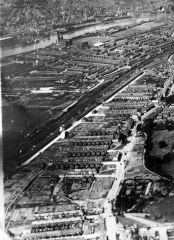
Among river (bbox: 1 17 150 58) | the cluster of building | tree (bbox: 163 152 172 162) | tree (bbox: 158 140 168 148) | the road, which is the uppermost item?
the cluster of building

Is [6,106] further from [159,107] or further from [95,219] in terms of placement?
[95,219]

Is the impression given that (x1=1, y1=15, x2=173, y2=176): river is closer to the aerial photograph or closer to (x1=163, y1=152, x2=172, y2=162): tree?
the aerial photograph

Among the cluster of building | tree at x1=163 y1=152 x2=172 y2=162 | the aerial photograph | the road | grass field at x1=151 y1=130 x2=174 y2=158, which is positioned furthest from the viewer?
the cluster of building

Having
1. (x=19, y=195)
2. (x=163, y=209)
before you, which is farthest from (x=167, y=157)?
(x=19, y=195)

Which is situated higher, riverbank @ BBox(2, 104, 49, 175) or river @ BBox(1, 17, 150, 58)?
river @ BBox(1, 17, 150, 58)

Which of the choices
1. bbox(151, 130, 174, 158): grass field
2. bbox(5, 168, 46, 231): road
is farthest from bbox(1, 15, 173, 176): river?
bbox(151, 130, 174, 158): grass field

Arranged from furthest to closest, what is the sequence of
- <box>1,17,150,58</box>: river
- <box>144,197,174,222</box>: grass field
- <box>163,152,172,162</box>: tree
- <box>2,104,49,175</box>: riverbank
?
<box>1,17,150,58</box>: river, <box>2,104,49,175</box>: riverbank, <box>163,152,172,162</box>: tree, <box>144,197,174,222</box>: grass field

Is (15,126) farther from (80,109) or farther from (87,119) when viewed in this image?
(80,109)

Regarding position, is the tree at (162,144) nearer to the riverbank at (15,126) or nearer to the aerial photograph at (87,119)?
the aerial photograph at (87,119)
